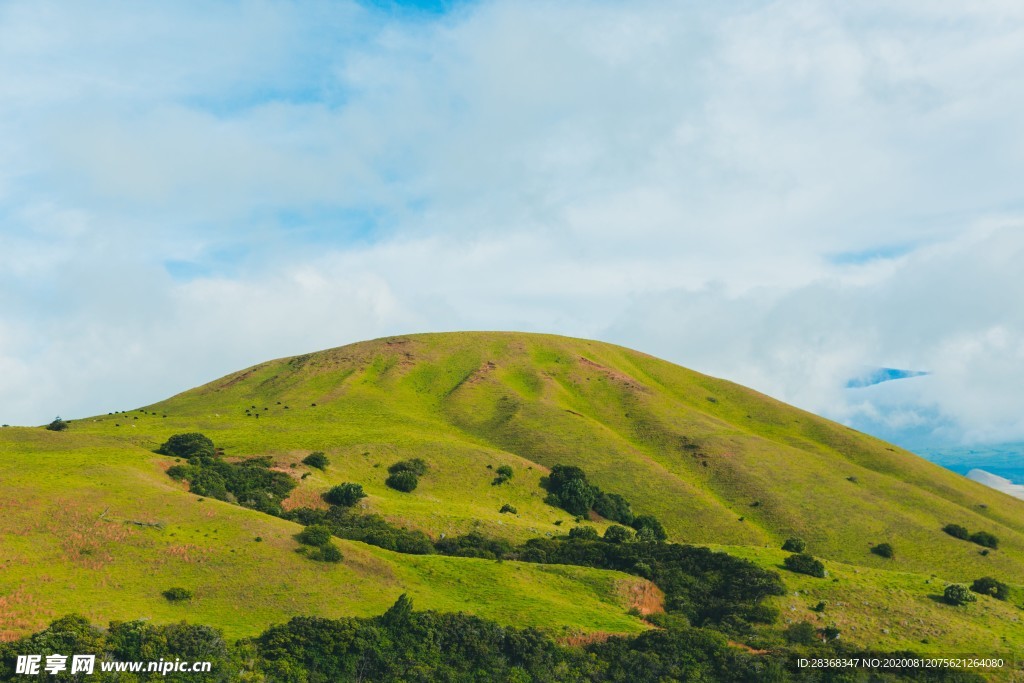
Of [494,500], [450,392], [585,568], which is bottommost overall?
[585,568]

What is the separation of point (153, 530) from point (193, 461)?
2827 centimetres

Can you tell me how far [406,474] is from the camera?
8819 centimetres

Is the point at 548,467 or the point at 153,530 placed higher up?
the point at 548,467

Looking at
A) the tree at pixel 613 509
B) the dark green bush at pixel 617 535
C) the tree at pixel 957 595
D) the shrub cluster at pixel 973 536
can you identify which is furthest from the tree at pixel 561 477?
the shrub cluster at pixel 973 536

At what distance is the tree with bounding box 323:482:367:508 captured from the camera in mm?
74438

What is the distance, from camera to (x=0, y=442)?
252ft

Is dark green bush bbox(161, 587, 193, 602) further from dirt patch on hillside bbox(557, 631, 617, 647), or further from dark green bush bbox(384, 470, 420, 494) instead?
dark green bush bbox(384, 470, 420, 494)

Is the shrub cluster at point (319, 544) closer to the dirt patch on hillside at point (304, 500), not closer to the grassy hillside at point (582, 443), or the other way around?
the grassy hillside at point (582, 443)

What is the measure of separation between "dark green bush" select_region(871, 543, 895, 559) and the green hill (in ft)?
3.39

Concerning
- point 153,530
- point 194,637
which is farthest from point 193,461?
point 194,637

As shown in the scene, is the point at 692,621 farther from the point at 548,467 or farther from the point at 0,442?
the point at 0,442

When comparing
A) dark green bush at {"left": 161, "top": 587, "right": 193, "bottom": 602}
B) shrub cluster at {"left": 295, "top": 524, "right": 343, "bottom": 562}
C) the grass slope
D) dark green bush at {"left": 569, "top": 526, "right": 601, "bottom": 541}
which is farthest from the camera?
dark green bush at {"left": 569, "top": 526, "right": 601, "bottom": 541}

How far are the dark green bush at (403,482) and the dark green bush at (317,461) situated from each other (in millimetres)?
8244

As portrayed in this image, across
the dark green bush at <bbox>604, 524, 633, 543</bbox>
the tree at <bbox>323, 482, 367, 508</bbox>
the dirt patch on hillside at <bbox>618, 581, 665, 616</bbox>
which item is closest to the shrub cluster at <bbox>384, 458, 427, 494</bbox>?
the tree at <bbox>323, 482, 367, 508</bbox>
